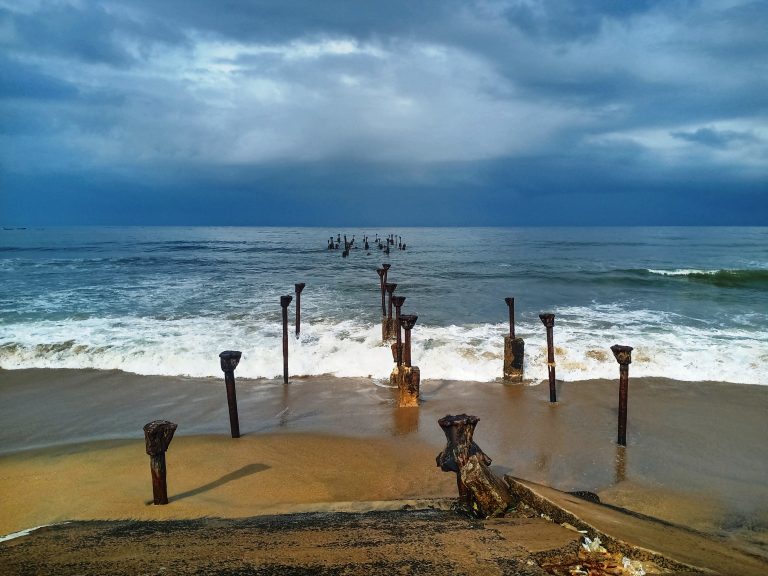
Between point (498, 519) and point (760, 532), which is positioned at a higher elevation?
point (498, 519)

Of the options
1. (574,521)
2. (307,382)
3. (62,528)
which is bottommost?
(307,382)

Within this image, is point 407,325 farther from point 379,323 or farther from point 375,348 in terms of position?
point 379,323

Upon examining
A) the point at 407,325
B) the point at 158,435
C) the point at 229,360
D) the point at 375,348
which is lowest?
the point at 375,348

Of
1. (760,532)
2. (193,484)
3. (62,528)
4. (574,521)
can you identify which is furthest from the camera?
(193,484)

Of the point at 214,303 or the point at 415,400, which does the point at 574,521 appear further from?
the point at 214,303

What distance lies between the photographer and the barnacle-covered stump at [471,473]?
376cm

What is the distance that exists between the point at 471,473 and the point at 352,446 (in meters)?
3.35

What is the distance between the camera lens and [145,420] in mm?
8180

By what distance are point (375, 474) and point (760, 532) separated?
4158 mm

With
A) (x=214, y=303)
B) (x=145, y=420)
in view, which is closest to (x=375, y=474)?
(x=145, y=420)

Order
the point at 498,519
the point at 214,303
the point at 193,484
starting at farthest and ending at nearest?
the point at 214,303 < the point at 193,484 < the point at 498,519

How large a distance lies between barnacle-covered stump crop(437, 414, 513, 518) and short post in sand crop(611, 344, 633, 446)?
3.30 meters

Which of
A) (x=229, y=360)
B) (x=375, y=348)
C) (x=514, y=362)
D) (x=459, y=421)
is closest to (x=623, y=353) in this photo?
(x=459, y=421)

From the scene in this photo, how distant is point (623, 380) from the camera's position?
6.59 m
